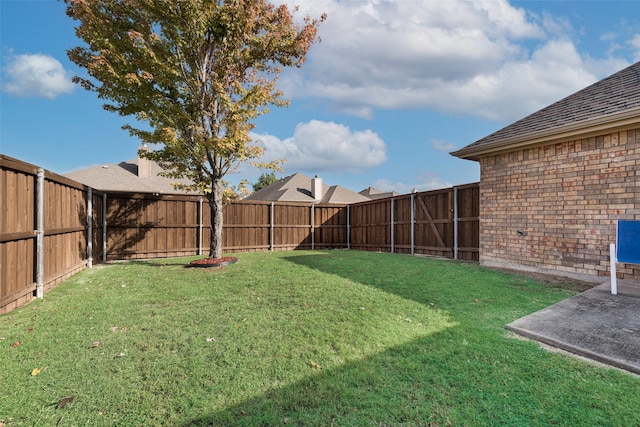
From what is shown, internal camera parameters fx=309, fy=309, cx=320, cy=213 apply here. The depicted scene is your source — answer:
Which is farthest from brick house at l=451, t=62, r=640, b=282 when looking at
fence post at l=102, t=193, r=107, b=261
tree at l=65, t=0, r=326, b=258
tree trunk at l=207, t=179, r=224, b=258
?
fence post at l=102, t=193, r=107, b=261

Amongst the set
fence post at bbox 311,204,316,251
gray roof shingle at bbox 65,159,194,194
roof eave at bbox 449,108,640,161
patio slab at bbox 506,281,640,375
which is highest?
gray roof shingle at bbox 65,159,194,194

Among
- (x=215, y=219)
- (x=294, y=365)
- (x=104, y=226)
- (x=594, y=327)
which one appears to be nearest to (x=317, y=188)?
(x=215, y=219)

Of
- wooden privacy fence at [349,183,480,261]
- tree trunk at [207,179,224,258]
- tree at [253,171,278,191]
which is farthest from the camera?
tree at [253,171,278,191]

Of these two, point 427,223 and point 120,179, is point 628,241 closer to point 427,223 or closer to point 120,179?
point 427,223

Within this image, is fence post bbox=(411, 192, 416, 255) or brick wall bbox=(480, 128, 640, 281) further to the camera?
fence post bbox=(411, 192, 416, 255)

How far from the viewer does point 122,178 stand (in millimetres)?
17094

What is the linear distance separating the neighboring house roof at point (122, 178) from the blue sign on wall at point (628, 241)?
16.4 meters

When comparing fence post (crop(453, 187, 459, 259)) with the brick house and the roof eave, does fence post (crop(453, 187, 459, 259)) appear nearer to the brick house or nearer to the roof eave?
the brick house

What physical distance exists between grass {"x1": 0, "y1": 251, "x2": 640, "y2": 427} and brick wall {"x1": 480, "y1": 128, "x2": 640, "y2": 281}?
178 centimetres

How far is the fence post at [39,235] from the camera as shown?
4.74 meters

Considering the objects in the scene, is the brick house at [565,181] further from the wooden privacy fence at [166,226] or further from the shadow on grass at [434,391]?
the shadow on grass at [434,391]

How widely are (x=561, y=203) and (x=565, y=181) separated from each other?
0.45 m

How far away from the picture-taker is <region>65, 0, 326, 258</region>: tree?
7.20 meters

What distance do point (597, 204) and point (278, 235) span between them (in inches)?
394
